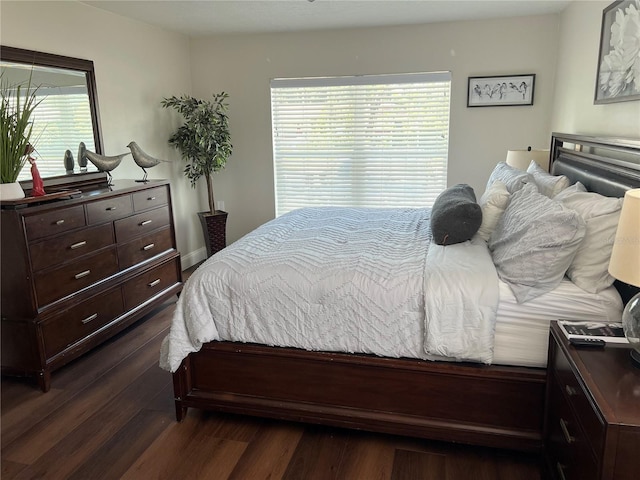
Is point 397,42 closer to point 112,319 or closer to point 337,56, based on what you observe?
point 337,56

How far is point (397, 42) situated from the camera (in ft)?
14.4

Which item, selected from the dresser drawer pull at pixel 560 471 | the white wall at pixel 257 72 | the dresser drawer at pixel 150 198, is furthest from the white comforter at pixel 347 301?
the white wall at pixel 257 72

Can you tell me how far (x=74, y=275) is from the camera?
2.84 meters

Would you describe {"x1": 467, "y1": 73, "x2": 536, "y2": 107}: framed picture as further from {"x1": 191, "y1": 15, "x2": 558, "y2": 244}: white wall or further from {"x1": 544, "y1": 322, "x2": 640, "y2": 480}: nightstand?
{"x1": 544, "y1": 322, "x2": 640, "y2": 480}: nightstand

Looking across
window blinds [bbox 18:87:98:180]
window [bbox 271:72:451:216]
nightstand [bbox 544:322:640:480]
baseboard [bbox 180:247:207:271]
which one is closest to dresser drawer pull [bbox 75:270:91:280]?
window blinds [bbox 18:87:98:180]

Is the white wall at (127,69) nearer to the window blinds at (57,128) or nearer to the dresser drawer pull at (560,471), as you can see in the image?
the window blinds at (57,128)

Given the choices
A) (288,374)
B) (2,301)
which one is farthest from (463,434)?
(2,301)

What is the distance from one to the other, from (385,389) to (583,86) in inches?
104

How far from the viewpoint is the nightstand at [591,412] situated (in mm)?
1174

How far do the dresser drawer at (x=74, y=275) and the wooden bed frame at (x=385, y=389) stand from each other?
1.01m

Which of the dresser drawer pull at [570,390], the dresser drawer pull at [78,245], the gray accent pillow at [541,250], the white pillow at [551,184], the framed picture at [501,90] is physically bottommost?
the dresser drawer pull at [570,390]

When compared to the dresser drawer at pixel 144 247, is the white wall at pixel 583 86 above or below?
above

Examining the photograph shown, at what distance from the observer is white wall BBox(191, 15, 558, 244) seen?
13.7 feet

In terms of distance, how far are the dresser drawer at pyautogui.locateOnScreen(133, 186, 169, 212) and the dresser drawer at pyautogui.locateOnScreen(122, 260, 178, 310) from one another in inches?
19.5
